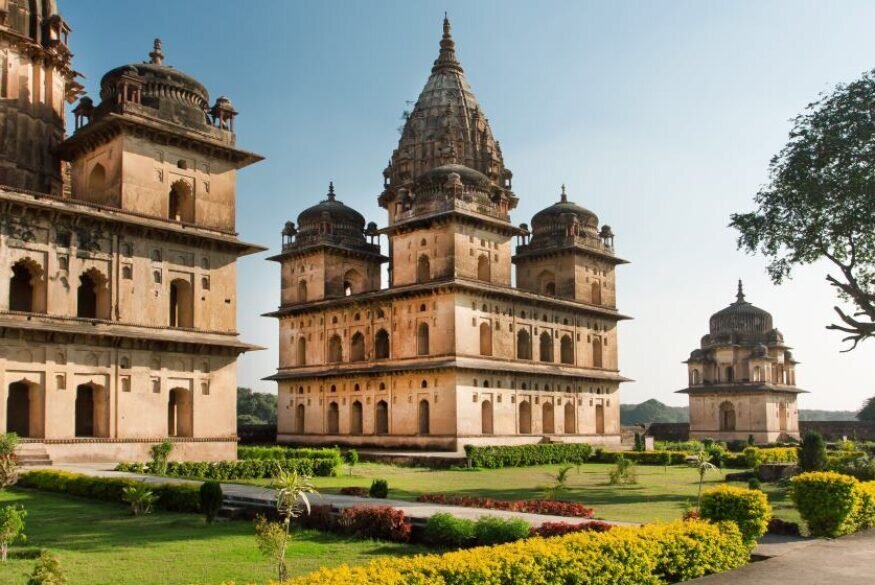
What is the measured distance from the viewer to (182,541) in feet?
44.8

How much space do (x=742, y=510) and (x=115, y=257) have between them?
2101 centimetres

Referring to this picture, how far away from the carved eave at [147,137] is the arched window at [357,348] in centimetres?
1486

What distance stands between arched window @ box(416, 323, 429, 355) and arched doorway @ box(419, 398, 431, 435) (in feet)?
7.61

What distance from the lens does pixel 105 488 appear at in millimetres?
18422

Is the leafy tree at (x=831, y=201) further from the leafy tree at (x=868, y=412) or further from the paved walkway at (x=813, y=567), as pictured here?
the leafy tree at (x=868, y=412)

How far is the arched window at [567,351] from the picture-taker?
4625cm

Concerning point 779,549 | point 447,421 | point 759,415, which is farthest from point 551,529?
point 759,415

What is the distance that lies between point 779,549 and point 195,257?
70.6 feet

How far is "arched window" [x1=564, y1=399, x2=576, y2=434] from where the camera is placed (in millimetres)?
45188

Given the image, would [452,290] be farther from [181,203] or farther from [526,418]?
[181,203]

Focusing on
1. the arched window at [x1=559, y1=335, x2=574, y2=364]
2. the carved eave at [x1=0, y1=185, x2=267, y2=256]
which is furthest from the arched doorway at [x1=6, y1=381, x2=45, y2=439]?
the arched window at [x1=559, y1=335, x2=574, y2=364]

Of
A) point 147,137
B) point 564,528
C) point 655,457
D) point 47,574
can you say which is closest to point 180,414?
point 147,137

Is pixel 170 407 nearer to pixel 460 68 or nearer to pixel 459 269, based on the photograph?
pixel 459 269

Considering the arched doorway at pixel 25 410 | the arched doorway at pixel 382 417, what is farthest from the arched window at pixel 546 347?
the arched doorway at pixel 25 410
